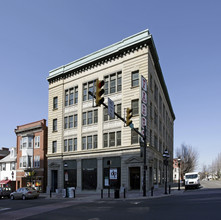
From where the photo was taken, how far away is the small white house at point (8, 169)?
5906cm

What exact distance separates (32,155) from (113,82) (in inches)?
908

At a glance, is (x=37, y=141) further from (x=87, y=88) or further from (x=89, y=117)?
(x=87, y=88)

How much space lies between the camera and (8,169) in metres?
61.0

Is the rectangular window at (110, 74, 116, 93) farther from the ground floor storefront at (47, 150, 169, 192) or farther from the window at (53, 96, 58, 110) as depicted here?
the window at (53, 96, 58, 110)

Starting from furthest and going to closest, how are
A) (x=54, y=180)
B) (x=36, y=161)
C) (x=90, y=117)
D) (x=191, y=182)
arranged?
(x=36, y=161), (x=54, y=180), (x=90, y=117), (x=191, y=182)

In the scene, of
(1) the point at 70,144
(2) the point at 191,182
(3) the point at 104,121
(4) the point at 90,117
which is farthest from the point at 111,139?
(2) the point at 191,182

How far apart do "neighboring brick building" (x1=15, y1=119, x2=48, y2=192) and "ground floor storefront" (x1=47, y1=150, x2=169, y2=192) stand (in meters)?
4.39

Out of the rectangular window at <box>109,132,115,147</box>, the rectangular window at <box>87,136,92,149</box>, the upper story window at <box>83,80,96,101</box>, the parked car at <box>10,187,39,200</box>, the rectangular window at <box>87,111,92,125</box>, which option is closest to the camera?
the parked car at <box>10,187,39,200</box>

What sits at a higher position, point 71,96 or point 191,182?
point 71,96

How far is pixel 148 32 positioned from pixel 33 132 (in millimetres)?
28659

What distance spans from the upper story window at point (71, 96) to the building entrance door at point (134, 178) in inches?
572

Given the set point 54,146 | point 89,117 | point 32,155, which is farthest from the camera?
point 32,155

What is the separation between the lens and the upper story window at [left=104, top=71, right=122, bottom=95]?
37.7m

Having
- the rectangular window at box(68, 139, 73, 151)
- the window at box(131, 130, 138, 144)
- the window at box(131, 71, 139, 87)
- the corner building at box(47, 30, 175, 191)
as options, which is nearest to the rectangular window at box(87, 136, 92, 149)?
the corner building at box(47, 30, 175, 191)
